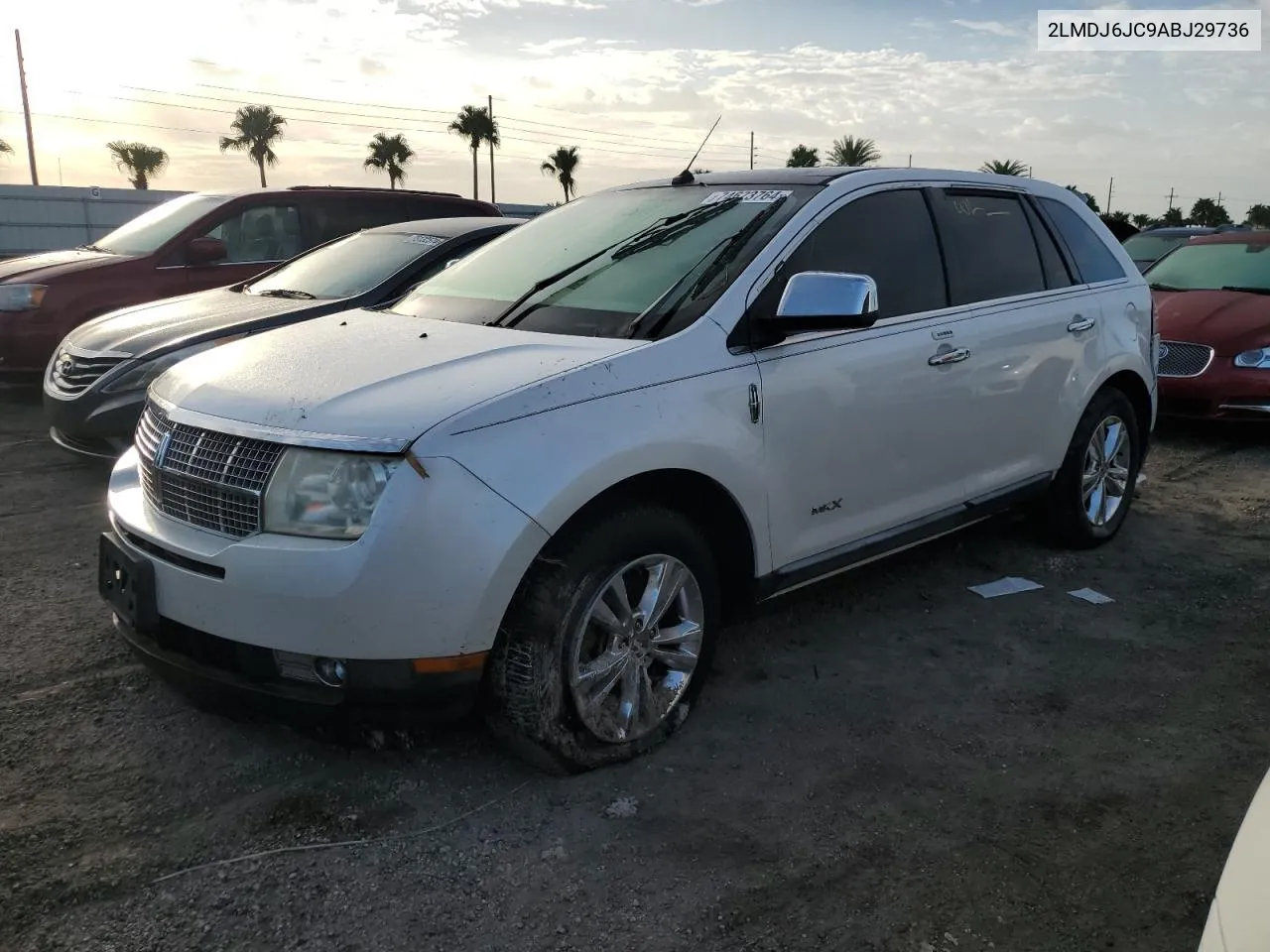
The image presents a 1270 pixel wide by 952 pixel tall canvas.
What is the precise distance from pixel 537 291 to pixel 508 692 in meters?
1.52

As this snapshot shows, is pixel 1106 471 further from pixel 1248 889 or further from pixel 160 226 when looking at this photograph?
pixel 160 226

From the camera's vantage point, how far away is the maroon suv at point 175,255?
25.3 feet

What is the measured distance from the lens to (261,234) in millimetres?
8508

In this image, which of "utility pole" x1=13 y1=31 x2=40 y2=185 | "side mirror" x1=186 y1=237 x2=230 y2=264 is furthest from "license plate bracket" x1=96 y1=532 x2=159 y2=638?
"utility pole" x1=13 y1=31 x2=40 y2=185

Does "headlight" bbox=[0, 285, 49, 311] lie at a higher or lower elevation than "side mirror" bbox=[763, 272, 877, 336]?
lower

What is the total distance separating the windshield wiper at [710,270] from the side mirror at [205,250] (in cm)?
569

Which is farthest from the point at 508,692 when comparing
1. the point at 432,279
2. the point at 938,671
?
the point at 432,279

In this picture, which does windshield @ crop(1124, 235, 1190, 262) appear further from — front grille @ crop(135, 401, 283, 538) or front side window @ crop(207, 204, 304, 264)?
front grille @ crop(135, 401, 283, 538)

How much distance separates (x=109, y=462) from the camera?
6.22 m

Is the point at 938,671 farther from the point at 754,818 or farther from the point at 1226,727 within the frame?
the point at 754,818

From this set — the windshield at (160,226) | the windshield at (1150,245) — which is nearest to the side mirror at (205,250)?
the windshield at (160,226)

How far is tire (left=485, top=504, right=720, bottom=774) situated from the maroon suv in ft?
20.4

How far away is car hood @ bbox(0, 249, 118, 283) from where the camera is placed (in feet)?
25.6

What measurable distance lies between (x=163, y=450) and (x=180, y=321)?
3.59m
